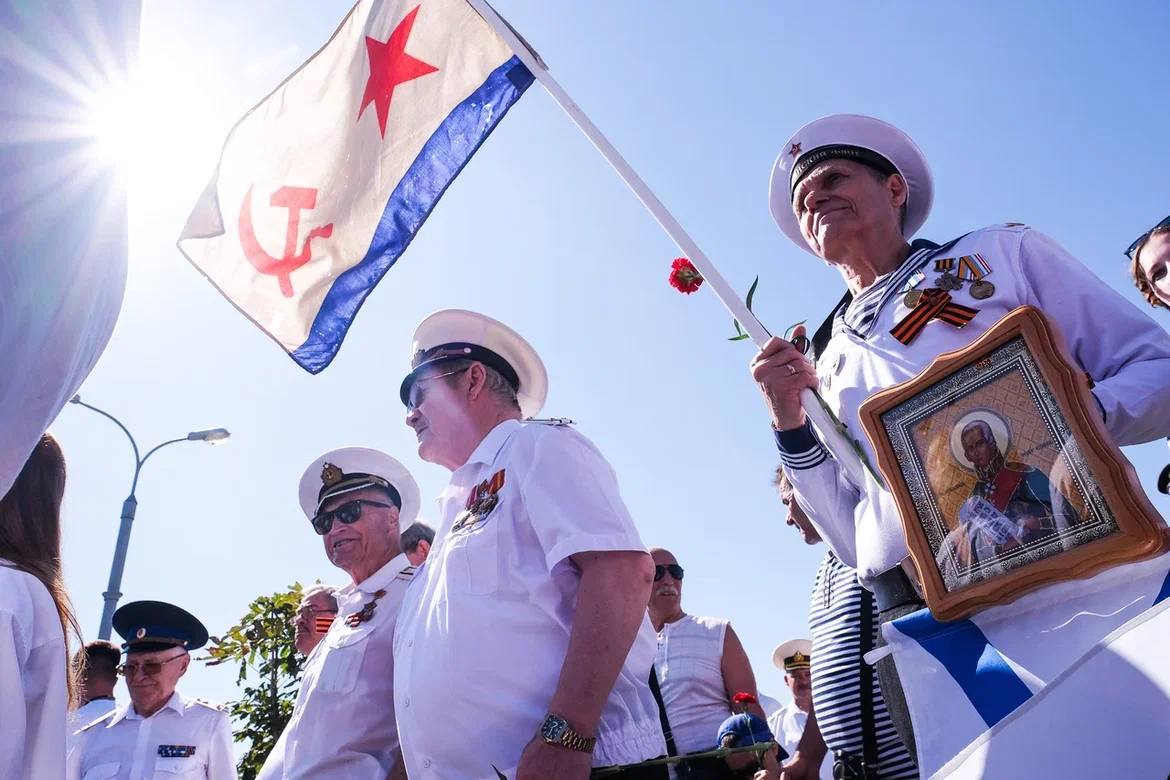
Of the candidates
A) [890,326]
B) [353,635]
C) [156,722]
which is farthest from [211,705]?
[890,326]

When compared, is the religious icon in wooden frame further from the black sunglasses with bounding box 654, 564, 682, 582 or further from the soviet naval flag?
Result: the black sunglasses with bounding box 654, 564, 682, 582

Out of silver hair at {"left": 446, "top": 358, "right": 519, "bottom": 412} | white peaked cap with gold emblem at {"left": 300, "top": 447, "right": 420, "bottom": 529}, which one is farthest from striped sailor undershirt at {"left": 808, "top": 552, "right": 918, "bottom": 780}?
white peaked cap with gold emblem at {"left": 300, "top": 447, "right": 420, "bottom": 529}

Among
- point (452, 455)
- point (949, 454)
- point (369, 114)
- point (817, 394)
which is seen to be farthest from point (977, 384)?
point (369, 114)

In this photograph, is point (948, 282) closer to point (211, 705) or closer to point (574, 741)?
point (574, 741)

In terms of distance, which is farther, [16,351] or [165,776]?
[165,776]

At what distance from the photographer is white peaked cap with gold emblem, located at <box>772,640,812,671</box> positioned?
827cm

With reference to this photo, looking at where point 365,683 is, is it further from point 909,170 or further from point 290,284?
point 909,170

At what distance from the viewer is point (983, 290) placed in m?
2.25

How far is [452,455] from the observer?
12.3ft

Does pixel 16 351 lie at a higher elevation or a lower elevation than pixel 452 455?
lower

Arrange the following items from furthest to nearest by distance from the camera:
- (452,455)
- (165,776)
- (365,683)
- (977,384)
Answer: (165,776), (365,683), (452,455), (977,384)

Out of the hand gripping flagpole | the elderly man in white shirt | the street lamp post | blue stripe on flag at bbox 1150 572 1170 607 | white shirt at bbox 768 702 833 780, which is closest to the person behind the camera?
blue stripe on flag at bbox 1150 572 1170 607

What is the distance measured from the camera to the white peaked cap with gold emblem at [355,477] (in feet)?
17.5

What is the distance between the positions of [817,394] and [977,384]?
24.7 inches
